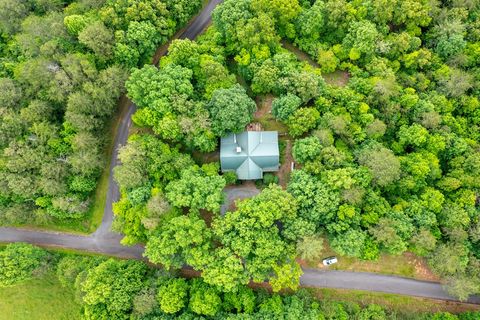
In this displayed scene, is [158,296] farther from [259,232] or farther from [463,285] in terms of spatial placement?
[463,285]

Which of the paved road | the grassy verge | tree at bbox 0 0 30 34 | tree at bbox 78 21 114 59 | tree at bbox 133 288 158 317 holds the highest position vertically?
tree at bbox 0 0 30 34

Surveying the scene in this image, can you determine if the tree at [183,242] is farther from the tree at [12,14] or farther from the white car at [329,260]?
the tree at [12,14]

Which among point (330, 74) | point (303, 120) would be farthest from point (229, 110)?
point (330, 74)

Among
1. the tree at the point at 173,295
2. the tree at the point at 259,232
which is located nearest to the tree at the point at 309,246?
the tree at the point at 259,232

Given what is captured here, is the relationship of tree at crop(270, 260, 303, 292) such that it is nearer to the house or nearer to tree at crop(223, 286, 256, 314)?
tree at crop(223, 286, 256, 314)

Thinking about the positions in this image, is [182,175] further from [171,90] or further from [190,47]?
[190,47]

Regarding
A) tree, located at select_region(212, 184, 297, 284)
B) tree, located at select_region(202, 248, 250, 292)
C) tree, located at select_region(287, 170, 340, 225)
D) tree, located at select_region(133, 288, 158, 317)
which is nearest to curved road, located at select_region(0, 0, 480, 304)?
tree, located at select_region(133, 288, 158, 317)
